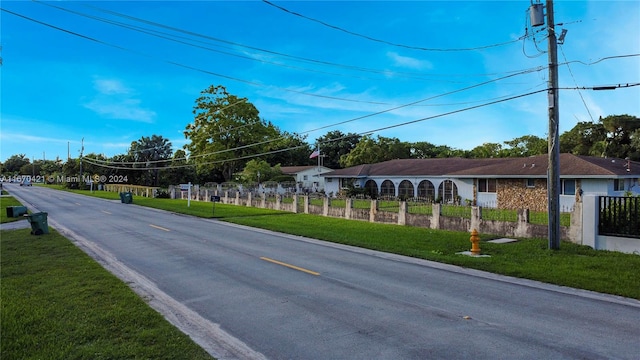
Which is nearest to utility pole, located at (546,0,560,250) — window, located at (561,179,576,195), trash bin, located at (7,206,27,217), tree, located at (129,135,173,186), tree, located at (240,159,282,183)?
window, located at (561,179,576,195)

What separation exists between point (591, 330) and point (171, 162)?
2888 inches

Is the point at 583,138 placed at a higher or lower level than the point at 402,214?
higher

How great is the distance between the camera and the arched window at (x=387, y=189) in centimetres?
4138

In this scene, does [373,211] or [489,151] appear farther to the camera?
[489,151]

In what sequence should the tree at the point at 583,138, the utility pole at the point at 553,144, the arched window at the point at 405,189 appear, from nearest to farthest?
the utility pole at the point at 553,144 < the arched window at the point at 405,189 < the tree at the point at 583,138

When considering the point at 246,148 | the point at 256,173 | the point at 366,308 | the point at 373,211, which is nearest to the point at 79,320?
the point at 366,308

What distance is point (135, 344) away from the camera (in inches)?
204

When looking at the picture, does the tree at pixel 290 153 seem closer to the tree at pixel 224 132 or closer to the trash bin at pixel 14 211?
the tree at pixel 224 132

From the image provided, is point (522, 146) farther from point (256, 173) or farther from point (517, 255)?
point (517, 255)

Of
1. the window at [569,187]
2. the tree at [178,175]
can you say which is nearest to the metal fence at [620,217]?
the window at [569,187]

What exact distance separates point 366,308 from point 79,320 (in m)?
4.41

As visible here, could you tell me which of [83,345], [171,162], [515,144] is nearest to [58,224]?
[83,345]

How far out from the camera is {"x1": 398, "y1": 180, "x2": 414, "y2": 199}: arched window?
39.8 metres

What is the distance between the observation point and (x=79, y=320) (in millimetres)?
6059
